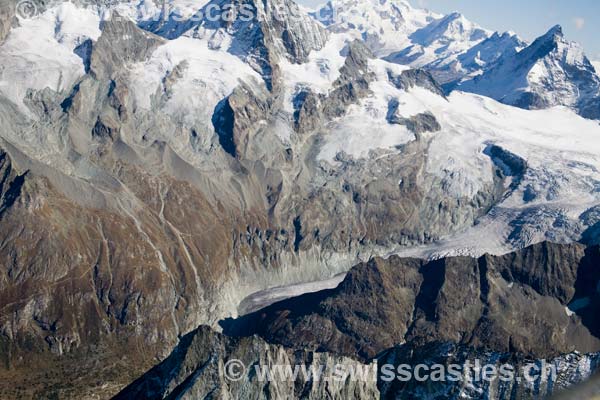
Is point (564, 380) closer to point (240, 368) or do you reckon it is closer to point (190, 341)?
point (240, 368)

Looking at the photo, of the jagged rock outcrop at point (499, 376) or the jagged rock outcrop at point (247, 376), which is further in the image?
the jagged rock outcrop at point (247, 376)

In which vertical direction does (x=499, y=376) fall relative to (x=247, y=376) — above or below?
above

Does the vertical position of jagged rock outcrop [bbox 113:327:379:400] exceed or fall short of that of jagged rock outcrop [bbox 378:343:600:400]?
it falls short

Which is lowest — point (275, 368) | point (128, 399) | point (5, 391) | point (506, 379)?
point (5, 391)

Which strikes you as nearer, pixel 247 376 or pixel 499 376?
pixel 499 376

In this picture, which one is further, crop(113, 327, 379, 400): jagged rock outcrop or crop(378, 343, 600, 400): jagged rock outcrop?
crop(113, 327, 379, 400): jagged rock outcrop

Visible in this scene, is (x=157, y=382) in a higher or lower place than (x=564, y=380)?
lower

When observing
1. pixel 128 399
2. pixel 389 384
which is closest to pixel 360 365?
pixel 389 384

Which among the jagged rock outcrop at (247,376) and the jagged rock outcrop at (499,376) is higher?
the jagged rock outcrop at (499,376)
